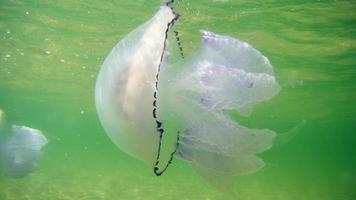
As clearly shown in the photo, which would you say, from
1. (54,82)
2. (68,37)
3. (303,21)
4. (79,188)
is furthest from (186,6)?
(54,82)

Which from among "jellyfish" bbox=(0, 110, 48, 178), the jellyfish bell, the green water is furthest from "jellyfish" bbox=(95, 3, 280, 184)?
"jellyfish" bbox=(0, 110, 48, 178)

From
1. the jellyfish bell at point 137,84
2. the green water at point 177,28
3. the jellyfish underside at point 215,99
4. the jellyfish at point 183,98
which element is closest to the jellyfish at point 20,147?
the green water at point 177,28

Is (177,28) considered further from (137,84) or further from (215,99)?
(137,84)

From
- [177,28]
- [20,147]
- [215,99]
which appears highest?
[215,99]

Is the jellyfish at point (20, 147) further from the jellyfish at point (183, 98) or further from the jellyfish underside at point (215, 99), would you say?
the jellyfish underside at point (215, 99)

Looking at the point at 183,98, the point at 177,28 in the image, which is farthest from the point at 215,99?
the point at 177,28
